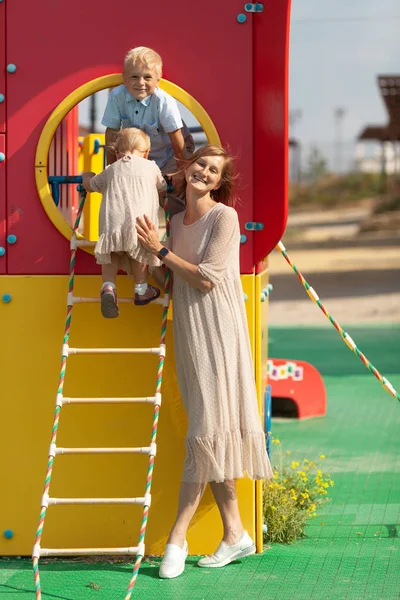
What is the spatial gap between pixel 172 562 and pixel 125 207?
167 cm

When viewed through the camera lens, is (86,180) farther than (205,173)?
Yes

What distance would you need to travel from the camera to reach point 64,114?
17.9ft

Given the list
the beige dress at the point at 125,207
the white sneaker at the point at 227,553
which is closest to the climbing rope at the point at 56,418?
the beige dress at the point at 125,207

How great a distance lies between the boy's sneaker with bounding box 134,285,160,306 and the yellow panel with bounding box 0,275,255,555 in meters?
0.27

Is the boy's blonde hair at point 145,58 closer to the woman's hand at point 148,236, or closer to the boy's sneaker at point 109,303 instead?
the woman's hand at point 148,236

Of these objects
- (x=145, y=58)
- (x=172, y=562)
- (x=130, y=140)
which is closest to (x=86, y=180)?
(x=130, y=140)

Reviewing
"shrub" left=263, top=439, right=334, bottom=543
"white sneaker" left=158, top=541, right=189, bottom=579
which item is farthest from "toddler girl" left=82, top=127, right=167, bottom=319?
"shrub" left=263, top=439, right=334, bottom=543

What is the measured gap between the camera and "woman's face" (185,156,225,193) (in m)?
5.19

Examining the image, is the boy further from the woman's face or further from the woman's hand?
the woman's hand

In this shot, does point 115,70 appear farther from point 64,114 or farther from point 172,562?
point 172,562

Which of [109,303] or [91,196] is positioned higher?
[91,196]

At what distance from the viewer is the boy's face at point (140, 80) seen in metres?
5.18

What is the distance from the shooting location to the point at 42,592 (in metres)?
4.99

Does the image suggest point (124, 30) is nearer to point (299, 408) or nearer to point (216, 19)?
point (216, 19)
